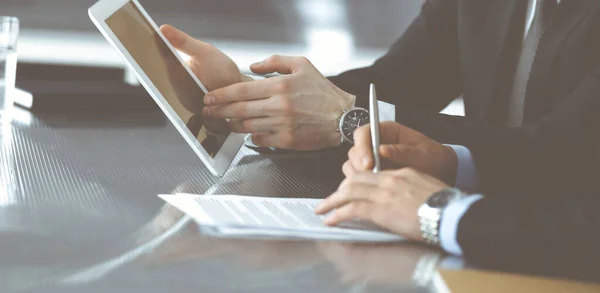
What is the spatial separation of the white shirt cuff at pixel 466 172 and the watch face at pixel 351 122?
25 centimetres

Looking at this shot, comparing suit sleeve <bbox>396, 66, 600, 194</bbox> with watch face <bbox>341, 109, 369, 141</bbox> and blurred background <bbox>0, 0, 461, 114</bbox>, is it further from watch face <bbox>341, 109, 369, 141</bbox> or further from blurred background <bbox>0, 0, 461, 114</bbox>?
blurred background <bbox>0, 0, 461, 114</bbox>

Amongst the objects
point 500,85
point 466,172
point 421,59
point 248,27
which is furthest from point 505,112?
point 248,27

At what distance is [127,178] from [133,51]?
0.19 meters

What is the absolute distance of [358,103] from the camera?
1538 millimetres

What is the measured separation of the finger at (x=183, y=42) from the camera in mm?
1396

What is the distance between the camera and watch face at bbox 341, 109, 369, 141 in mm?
1489

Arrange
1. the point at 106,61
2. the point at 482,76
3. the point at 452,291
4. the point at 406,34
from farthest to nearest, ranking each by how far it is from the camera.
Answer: the point at 106,61, the point at 406,34, the point at 482,76, the point at 452,291

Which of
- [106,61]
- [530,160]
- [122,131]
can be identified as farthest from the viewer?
[106,61]

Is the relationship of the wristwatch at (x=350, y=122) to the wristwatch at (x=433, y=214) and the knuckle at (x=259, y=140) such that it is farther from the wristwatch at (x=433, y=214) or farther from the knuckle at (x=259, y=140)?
the wristwatch at (x=433, y=214)

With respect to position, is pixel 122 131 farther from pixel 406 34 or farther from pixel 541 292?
pixel 541 292

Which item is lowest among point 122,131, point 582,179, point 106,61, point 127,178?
point 106,61

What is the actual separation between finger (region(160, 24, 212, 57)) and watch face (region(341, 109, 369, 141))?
297 millimetres

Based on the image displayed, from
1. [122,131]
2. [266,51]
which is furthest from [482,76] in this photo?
[266,51]

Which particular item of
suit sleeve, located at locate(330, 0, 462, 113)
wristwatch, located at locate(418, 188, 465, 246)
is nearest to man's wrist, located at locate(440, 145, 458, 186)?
wristwatch, located at locate(418, 188, 465, 246)
